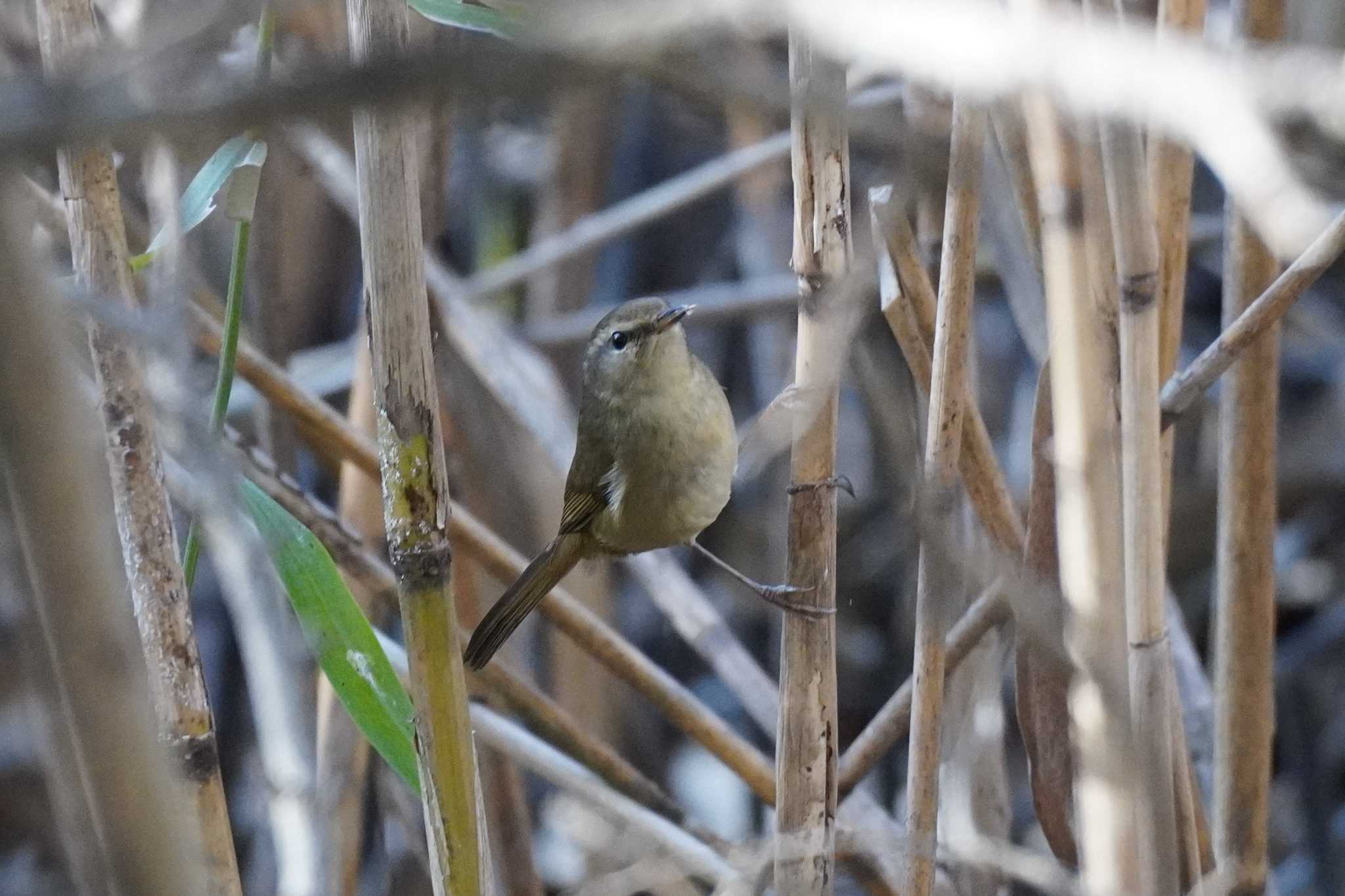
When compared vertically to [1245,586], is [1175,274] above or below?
above

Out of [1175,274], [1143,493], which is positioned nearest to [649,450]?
[1175,274]

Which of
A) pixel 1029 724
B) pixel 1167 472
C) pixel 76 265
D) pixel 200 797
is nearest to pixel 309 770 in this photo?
pixel 200 797

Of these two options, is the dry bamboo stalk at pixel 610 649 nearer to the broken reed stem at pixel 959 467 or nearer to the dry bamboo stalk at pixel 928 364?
the broken reed stem at pixel 959 467

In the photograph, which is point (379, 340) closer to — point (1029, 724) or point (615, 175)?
point (1029, 724)

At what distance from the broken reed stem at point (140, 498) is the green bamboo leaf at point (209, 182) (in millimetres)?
44

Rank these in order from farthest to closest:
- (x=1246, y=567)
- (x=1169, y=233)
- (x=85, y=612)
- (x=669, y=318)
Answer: (x=669, y=318) → (x=1246, y=567) → (x=1169, y=233) → (x=85, y=612)

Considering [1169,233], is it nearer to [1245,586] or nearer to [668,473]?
[1245,586]

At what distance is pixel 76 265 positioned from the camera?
108 centimetres

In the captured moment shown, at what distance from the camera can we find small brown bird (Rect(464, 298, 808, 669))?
1887mm

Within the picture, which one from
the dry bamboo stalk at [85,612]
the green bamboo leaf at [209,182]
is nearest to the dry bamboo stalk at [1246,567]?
the green bamboo leaf at [209,182]

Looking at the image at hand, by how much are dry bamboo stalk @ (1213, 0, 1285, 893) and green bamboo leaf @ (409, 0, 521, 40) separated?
0.78 metres

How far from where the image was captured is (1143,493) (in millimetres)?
1112

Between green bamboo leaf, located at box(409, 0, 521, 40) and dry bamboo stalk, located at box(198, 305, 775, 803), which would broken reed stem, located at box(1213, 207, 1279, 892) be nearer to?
dry bamboo stalk, located at box(198, 305, 775, 803)

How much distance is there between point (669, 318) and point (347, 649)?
0.93 m
